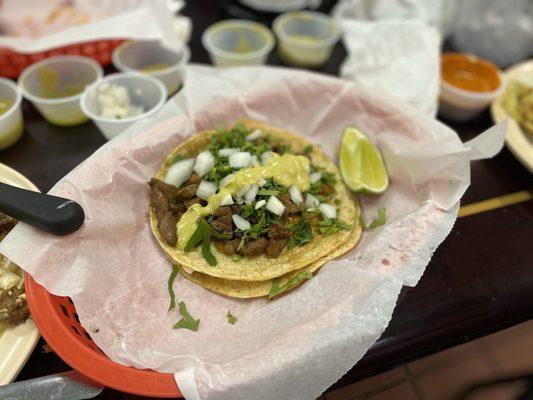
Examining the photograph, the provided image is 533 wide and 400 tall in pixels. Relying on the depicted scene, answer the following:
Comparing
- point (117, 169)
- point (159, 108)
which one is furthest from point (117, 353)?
point (159, 108)

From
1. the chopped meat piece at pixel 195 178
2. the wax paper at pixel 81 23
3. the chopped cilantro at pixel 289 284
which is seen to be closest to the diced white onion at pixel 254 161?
the chopped meat piece at pixel 195 178

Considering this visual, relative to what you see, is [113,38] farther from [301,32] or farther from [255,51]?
[301,32]

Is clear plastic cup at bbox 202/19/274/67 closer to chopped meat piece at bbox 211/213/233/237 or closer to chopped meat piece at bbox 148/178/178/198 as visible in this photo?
chopped meat piece at bbox 148/178/178/198

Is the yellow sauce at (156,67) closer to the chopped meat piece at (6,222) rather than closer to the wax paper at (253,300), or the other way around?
the wax paper at (253,300)

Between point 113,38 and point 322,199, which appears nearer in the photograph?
point 322,199

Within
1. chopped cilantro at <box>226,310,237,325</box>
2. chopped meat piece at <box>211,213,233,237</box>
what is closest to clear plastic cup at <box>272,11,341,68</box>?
chopped meat piece at <box>211,213,233,237</box>

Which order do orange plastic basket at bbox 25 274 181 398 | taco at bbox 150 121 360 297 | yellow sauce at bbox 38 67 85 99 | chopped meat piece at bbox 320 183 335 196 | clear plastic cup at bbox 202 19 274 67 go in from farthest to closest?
clear plastic cup at bbox 202 19 274 67 → yellow sauce at bbox 38 67 85 99 → chopped meat piece at bbox 320 183 335 196 → taco at bbox 150 121 360 297 → orange plastic basket at bbox 25 274 181 398
